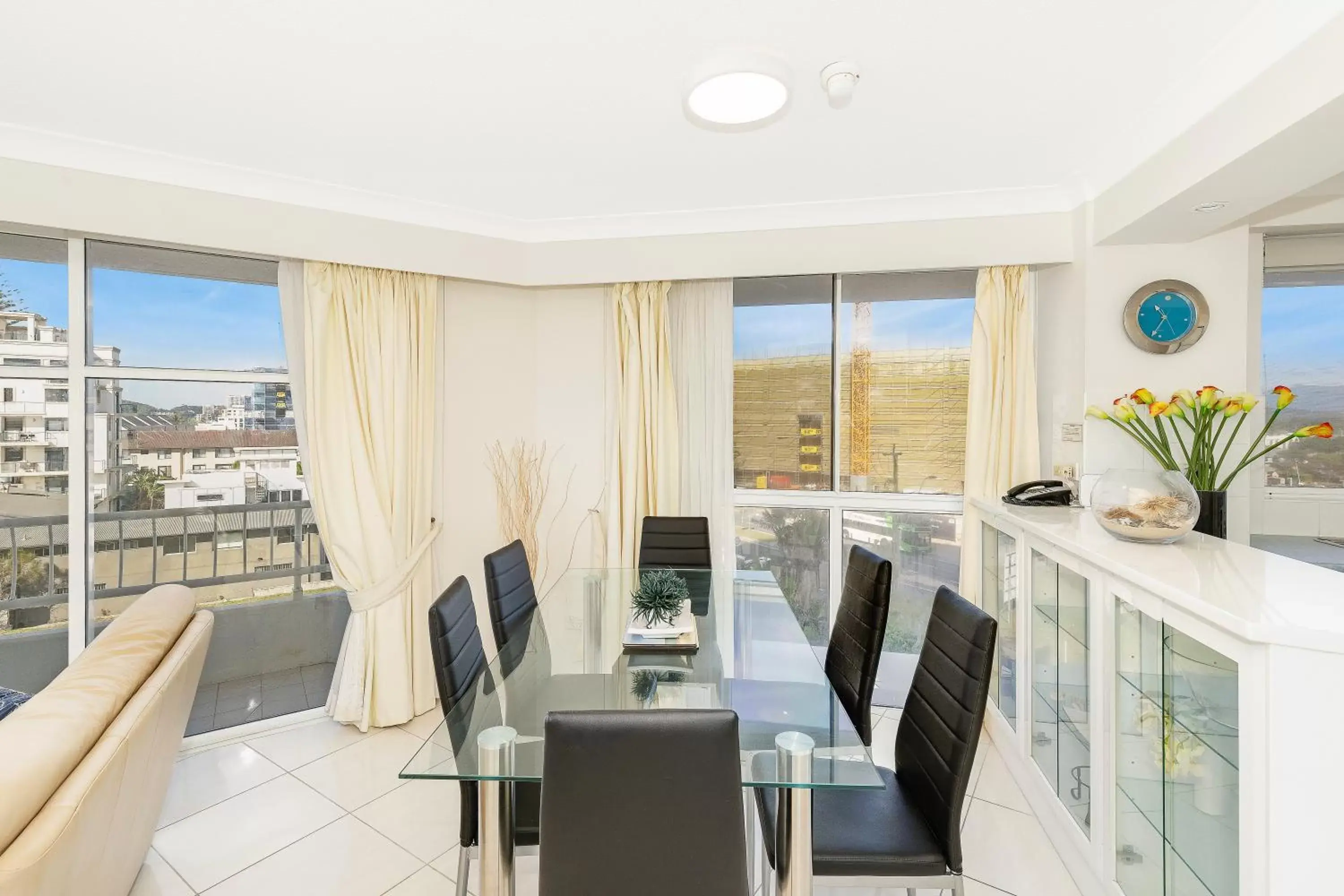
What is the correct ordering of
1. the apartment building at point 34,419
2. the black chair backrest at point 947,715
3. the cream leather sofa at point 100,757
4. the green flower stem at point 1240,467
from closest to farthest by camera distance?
the cream leather sofa at point 100,757, the black chair backrest at point 947,715, the green flower stem at point 1240,467, the apartment building at point 34,419

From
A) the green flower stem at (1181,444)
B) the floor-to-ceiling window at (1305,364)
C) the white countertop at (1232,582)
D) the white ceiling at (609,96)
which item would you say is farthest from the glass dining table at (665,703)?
the floor-to-ceiling window at (1305,364)

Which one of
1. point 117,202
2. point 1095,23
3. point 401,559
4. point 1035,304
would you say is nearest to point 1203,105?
point 1095,23

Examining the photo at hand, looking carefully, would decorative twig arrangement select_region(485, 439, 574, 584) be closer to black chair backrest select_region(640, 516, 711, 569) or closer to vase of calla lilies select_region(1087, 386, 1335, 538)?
black chair backrest select_region(640, 516, 711, 569)

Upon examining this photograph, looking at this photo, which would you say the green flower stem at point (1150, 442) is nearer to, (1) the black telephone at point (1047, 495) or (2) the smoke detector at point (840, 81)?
(1) the black telephone at point (1047, 495)

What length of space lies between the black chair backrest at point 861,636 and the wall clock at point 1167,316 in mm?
1591

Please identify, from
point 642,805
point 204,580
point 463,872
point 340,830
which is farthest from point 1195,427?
point 204,580

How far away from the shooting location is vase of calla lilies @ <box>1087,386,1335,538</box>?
7.84 feet

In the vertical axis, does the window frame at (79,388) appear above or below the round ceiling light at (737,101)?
below

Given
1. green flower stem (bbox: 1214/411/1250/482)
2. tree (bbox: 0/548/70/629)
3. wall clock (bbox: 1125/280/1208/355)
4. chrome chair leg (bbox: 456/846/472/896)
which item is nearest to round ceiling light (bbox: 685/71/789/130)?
wall clock (bbox: 1125/280/1208/355)

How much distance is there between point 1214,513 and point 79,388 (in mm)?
4646

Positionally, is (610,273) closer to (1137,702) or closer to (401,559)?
(401,559)

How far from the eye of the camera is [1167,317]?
105 inches

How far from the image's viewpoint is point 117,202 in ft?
8.45

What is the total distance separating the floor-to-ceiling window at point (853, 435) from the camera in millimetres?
3469
